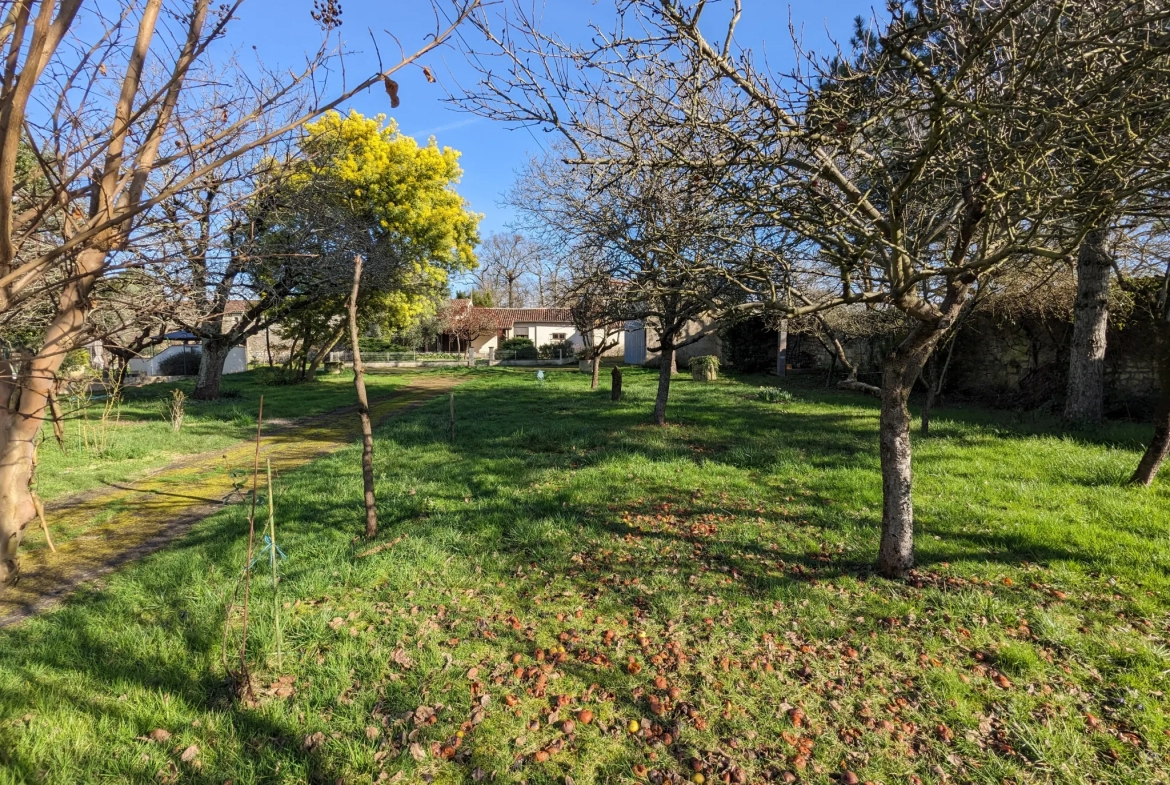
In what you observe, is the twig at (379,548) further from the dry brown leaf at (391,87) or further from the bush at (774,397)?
the bush at (774,397)

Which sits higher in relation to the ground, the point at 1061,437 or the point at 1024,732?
the point at 1061,437

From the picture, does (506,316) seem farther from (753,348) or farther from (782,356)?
(782,356)

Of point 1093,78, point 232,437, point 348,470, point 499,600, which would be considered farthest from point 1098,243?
point 232,437

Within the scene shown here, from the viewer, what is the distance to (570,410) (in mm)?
12438

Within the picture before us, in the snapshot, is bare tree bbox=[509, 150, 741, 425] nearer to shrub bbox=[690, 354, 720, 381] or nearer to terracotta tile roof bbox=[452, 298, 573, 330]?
shrub bbox=[690, 354, 720, 381]

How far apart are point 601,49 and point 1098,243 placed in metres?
8.28

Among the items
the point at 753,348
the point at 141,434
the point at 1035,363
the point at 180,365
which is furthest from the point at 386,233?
the point at 1035,363

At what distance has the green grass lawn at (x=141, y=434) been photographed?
293 inches

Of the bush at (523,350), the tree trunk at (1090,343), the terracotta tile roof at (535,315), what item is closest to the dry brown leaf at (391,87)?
the tree trunk at (1090,343)

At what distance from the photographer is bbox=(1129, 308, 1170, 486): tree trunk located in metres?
5.26

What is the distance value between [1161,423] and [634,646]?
5.79 m

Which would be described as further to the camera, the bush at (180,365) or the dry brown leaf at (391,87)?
the bush at (180,365)

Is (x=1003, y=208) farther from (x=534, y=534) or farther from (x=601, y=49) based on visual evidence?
(x=534, y=534)

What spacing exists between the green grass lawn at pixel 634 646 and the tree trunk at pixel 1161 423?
11.2 inches
